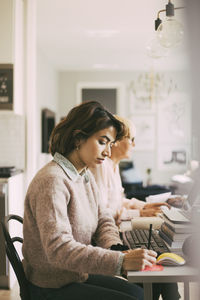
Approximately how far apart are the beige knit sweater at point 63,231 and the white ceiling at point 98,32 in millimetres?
2292

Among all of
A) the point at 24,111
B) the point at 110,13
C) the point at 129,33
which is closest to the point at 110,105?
the point at 129,33

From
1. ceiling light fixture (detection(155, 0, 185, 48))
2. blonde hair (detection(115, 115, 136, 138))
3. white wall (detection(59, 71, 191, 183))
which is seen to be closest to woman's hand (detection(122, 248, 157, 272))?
blonde hair (detection(115, 115, 136, 138))

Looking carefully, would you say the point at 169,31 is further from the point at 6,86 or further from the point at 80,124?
the point at 6,86

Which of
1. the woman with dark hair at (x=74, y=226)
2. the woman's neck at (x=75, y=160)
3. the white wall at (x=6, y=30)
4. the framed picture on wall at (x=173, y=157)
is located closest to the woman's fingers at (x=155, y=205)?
the woman with dark hair at (x=74, y=226)

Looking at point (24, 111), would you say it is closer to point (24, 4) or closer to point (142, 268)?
point (24, 4)

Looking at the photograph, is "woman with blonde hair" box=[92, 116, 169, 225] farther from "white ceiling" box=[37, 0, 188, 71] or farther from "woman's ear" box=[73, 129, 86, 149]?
"white ceiling" box=[37, 0, 188, 71]

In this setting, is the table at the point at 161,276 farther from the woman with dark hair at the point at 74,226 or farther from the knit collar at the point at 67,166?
the knit collar at the point at 67,166

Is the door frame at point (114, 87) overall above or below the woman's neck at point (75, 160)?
above

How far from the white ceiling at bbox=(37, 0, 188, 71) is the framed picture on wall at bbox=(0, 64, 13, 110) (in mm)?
1297

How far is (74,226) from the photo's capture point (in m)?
1.31

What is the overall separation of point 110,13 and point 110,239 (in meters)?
3.46

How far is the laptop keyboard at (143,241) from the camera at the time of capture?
1.33 m

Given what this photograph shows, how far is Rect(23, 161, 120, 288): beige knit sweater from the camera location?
1.11 m

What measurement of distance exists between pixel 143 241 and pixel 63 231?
42 cm
